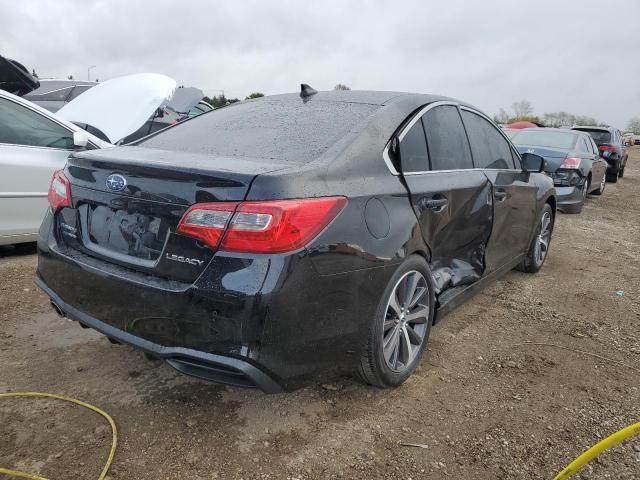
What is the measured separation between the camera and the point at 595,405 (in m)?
2.77

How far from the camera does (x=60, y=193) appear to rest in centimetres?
258

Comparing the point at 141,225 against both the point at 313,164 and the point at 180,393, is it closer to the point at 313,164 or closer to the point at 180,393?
the point at 313,164

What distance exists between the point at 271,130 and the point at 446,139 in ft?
3.80

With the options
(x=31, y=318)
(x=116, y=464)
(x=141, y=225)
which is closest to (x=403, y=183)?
(x=141, y=225)

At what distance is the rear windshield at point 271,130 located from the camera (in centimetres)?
247

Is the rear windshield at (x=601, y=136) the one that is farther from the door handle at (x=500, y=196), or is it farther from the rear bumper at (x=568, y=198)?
the door handle at (x=500, y=196)

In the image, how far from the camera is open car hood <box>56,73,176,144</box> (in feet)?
20.7

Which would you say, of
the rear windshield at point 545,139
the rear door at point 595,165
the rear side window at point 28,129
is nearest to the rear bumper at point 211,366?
the rear side window at point 28,129

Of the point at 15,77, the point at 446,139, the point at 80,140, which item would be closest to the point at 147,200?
the point at 446,139

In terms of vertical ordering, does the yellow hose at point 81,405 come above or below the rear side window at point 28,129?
below

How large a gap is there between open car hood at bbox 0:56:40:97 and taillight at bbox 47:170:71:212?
461cm

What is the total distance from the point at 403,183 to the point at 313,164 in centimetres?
59

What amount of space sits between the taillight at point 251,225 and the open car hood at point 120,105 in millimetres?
4447

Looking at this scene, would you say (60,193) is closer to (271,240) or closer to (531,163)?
(271,240)
